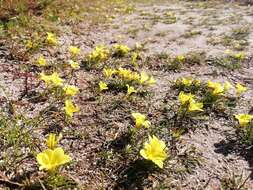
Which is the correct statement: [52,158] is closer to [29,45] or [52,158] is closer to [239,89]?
[239,89]

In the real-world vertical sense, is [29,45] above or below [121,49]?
above

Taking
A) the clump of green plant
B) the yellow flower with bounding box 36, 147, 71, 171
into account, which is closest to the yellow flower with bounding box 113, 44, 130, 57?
the clump of green plant

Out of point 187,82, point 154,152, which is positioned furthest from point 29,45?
point 154,152

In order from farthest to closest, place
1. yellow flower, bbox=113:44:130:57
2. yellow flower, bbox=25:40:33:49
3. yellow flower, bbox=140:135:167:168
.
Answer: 1. yellow flower, bbox=113:44:130:57
2. yellow flower, bbox=25:40:33:49
3. yellow flower, bbox=140:135:167:168

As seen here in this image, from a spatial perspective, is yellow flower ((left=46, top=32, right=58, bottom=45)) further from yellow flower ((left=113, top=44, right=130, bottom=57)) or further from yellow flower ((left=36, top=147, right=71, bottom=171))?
yellow flower ((left=36, top=147, right=71, bottom=171))

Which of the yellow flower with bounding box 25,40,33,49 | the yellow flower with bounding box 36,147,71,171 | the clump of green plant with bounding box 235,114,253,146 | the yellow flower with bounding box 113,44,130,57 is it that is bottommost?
the clump of green plant with bounding box 235,114,253,146

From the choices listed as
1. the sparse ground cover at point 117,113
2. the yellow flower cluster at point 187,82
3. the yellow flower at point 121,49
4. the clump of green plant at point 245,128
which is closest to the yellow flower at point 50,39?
the sparse ground cover at point 117,113

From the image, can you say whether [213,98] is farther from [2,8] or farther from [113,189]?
[2,8]

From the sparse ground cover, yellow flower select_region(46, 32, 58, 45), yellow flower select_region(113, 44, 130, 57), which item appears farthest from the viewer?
yellow flower select_region(113, 44, 130, 57)
